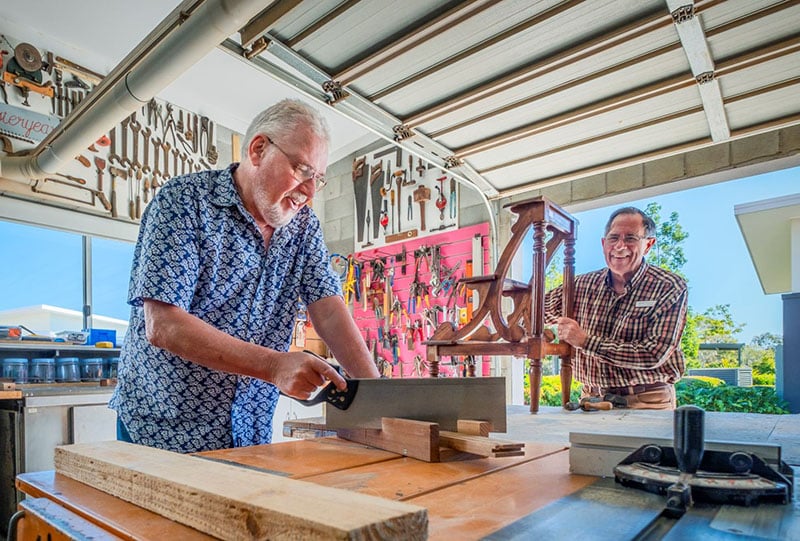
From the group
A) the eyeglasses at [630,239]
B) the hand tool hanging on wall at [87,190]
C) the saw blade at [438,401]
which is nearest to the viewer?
the saw blade at [438,401]

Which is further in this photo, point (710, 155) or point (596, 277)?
point (710, 155)

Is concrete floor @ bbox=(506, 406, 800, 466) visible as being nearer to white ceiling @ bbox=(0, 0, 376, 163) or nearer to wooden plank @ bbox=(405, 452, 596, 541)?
wooden plank @ bbox=(405, 452, 596, 541)

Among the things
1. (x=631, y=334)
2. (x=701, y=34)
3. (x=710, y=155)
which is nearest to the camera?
(x=701, y=34)

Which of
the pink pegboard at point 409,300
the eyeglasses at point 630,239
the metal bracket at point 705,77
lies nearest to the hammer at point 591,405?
the eyeglasses at point 630,239

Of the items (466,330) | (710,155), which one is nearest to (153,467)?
(466,330)

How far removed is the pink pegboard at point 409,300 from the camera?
443cm

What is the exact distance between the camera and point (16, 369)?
313 cm

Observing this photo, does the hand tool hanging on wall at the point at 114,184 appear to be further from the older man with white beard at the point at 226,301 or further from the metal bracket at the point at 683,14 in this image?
the metal bracket at the point at 683,14

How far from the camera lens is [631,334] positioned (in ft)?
7.32

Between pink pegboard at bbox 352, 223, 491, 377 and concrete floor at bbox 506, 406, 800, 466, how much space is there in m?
2.61

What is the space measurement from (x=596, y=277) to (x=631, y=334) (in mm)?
347

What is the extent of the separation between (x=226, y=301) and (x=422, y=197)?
11.9 ft

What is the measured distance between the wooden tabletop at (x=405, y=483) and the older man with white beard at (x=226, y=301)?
17 cm

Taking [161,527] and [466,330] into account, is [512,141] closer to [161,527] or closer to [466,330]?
[466,330]
